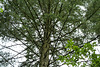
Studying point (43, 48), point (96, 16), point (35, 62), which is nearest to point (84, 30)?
point (96, 16)

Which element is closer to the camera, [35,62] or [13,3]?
[13,3]

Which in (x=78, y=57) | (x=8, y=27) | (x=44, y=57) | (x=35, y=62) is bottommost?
(x=78, y=57)

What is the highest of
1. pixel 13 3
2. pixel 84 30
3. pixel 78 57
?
pixel 13 3

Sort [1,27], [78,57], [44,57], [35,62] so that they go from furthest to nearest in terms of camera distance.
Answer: [35,62]
[1,27]
[44,57]
[78,57]

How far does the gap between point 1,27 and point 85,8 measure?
142 inches

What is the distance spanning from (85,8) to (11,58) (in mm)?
3834

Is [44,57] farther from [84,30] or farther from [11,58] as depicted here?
[84,30]

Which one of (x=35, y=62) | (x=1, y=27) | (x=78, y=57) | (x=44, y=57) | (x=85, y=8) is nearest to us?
(x=78, y=57)

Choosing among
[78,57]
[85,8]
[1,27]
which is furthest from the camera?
[85,8]

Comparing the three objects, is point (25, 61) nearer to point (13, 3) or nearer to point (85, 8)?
point (13, 3)

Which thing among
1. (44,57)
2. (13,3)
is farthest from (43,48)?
(13,3)

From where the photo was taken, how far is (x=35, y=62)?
4.84 metres

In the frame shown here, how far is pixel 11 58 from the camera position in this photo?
167 inches

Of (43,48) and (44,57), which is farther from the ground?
(43,48)
